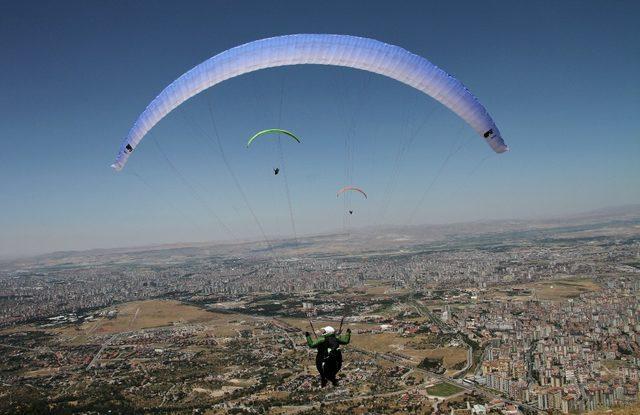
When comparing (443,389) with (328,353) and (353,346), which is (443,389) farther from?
(328,353)

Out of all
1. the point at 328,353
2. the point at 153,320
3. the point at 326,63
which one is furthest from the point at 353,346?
the point at 326,63

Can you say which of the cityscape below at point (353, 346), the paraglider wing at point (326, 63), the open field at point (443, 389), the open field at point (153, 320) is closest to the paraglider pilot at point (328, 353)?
the cityscape below at point (353, 346)

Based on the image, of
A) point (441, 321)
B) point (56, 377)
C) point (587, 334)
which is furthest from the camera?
point (441, 321)

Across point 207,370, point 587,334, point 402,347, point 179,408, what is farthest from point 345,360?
point 587,334

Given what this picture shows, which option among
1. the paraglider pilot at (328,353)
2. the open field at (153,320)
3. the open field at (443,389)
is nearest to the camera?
the paraglider pilot at (328,353)

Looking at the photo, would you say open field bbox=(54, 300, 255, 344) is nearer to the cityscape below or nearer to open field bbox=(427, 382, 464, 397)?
the cityscape below

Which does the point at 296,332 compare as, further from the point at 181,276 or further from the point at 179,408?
the point at 181,276

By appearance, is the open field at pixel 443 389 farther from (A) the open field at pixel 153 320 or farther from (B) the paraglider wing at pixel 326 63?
(A) the open field at pixel 153 320

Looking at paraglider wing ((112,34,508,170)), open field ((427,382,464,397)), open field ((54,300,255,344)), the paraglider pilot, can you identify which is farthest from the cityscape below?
paraglider wing ((112,34,508,170))
